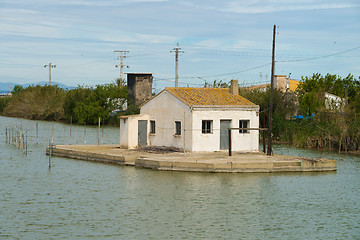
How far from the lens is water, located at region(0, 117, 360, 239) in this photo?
18.9m

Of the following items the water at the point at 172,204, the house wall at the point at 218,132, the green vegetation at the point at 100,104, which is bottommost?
the water at the point at 172,204

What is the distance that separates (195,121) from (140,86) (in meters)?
56.3

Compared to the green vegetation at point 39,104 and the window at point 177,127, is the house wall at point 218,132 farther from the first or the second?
the green vegetation at point 39,104

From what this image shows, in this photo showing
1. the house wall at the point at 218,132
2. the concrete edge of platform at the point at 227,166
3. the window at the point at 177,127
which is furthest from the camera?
the window at the point at 177,127

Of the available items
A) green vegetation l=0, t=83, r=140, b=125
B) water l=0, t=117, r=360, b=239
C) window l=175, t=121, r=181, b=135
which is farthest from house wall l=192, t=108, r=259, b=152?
green vegetation l=0, t=83, r=140, b=125

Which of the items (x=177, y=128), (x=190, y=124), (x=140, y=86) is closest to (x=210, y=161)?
(x=190, y=124)

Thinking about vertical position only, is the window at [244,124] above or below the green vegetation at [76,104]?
below

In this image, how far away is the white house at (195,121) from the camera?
3441cm

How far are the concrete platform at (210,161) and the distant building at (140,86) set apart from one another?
53429 mm

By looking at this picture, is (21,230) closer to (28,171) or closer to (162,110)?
(28,171)

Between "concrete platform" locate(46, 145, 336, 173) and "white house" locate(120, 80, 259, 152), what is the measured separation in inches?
43.3

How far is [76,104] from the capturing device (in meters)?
92.6

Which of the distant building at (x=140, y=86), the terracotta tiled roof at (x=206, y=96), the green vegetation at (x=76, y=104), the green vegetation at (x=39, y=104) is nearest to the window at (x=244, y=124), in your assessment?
the terracotta tiled roof at (x=206, y=96)

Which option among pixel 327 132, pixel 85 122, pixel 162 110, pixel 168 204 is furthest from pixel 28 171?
pixel 85 122
